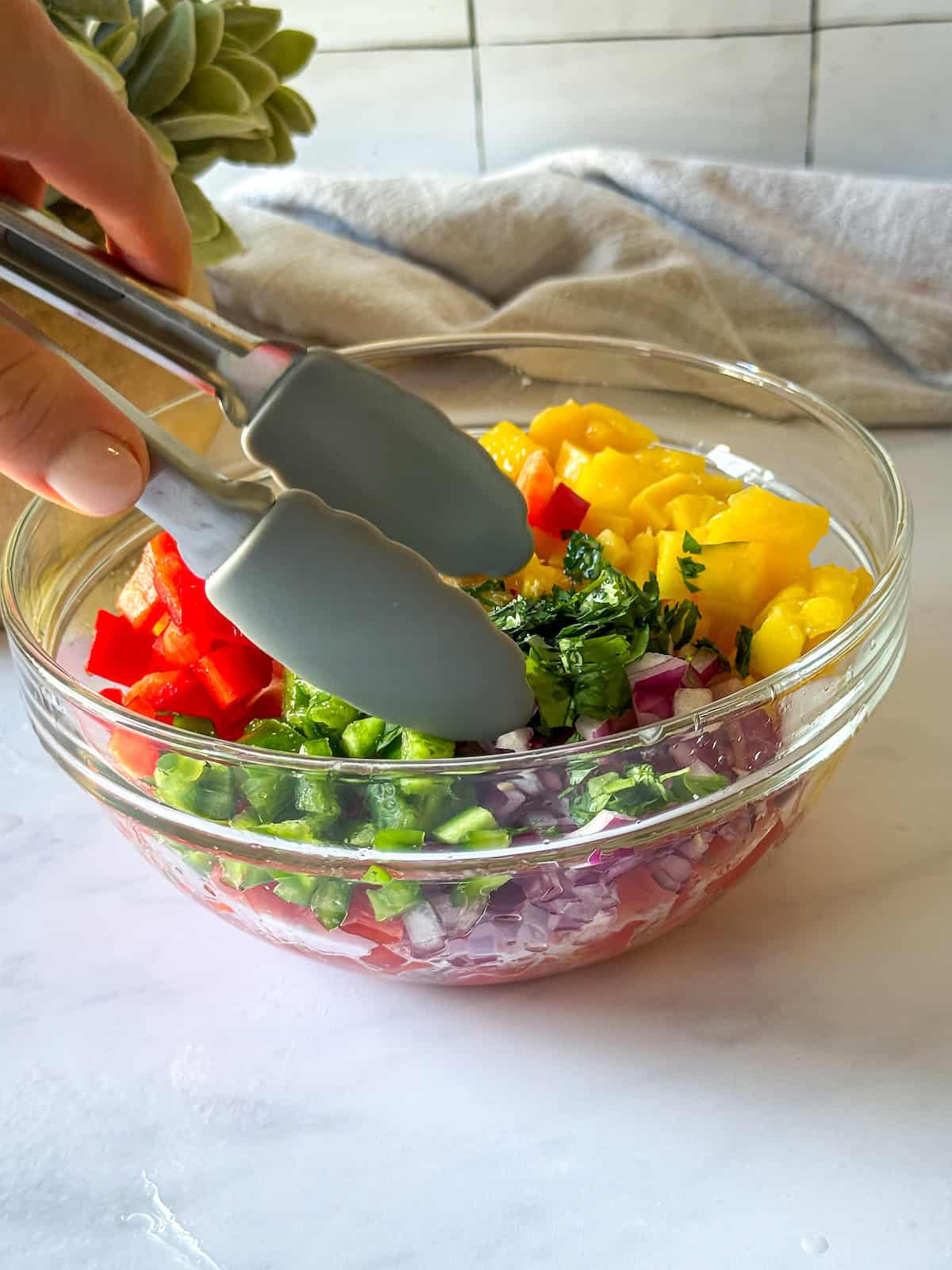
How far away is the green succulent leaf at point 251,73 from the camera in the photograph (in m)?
1.43

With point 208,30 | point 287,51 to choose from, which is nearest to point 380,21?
point 287,51

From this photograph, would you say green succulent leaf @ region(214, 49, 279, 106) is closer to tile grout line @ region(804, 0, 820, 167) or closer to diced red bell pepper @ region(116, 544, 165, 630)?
diced red bell pepper @ region(116, 544, 165, 630)

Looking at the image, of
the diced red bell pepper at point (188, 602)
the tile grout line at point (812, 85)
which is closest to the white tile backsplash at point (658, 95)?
the tile grout line at point (812, 85)

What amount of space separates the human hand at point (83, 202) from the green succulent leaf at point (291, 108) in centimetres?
72

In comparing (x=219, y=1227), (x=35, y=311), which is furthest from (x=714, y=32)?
(x=219, y=1227)

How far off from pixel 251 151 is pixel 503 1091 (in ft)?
3.66

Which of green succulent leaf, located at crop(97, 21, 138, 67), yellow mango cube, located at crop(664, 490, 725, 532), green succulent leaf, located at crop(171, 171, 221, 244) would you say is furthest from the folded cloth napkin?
yellow mango cube, located at crop(664, 490, 725, 532)

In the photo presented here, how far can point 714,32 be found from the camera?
2.05 meters

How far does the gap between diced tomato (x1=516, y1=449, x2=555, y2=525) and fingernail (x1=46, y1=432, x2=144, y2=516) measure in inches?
18.3

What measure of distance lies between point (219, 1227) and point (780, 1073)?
1.26 ft

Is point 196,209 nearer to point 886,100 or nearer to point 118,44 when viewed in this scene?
point 118,44

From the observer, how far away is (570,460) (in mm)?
1161

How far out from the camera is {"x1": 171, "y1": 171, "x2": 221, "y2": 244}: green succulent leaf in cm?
141

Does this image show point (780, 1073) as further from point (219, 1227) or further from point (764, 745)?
point (219, 1227)
